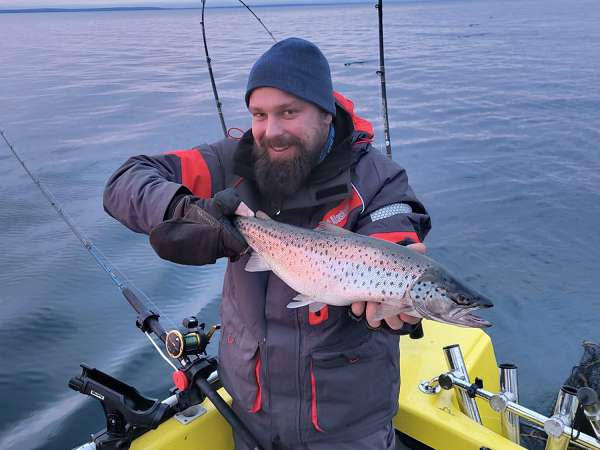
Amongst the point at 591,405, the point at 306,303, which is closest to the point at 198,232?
the point at 306,303

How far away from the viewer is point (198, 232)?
250cm

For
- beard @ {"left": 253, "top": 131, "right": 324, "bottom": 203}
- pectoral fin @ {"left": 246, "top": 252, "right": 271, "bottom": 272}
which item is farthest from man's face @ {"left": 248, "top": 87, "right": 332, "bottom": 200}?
pectoral fin @ {"left": 246, "top": 252, "right": 271, "bottom": 272}

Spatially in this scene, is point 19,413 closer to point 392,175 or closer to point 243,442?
point 243,442

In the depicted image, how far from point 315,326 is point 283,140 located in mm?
1034

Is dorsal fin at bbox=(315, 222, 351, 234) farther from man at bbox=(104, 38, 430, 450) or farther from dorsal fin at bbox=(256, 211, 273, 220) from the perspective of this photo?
dorsal fin at bbox=(256, 211, 273, 220)

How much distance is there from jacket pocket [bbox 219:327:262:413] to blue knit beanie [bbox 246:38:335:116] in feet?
4.49

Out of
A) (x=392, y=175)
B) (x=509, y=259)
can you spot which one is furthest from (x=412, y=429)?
(x=509, y=259)

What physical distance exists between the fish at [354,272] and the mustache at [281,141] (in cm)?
41

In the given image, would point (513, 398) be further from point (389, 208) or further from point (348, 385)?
point (389, 208)

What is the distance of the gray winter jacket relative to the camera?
2727 mm

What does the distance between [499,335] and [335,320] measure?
4.67 m

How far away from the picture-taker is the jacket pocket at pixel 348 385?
8.91 feet

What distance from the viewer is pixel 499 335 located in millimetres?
6676

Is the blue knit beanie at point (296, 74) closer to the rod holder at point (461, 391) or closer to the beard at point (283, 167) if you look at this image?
the beard at point (283, 167)
